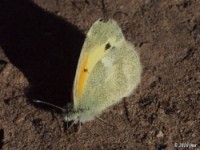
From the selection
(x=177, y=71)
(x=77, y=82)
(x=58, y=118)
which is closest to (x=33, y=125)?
(x=58, y=118)

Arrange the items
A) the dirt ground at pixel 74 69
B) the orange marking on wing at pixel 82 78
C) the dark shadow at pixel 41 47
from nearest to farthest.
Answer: the orange marking on wing at pixel 82 78
the dirt ground at pixel 74 69
the dark shadow at pixel 41 47

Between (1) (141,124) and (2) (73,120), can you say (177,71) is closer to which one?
(1) (141,124)

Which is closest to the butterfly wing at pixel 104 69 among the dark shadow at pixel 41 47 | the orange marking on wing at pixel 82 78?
the orange marking on wing at pixel 82 78

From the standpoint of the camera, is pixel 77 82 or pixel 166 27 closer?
pixel 77 82

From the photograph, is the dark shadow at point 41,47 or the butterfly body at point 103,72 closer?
the butterfly body at point 103,72

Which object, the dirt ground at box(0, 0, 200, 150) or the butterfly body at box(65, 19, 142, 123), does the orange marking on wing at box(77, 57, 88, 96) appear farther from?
the dirt ground at box(0, 0, 200, 150)

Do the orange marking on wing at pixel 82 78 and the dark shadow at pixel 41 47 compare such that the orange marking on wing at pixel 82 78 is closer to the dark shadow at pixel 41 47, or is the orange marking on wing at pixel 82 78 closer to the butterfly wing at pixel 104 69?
the butterfly wing at pixel 104 69

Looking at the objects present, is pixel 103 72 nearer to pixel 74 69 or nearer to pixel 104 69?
pixel 104 69

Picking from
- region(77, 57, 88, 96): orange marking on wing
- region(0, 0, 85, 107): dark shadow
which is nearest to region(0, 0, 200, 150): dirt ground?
region(0, 0, 85, 107): dark shadow
